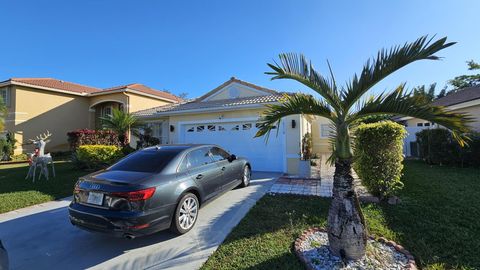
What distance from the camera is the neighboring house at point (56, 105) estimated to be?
1675 cm

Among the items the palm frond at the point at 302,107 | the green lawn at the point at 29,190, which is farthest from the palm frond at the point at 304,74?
the green lawn at the point at 29,190

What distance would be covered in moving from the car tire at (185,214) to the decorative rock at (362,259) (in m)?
1.98

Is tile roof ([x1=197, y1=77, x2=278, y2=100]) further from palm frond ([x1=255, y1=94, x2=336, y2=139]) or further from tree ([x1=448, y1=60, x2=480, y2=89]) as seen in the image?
tree ([x1=448, y1=60, x2=480, y2=89])

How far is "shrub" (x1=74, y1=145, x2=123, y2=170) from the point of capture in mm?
10570

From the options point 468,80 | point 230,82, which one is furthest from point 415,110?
point 468,80

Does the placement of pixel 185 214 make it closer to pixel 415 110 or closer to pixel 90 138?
pixel 415 110

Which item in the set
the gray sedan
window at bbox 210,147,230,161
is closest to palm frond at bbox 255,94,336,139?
the gray sedan

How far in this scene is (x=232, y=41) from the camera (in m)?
11.4

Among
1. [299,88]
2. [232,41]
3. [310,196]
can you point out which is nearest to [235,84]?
[232,41]

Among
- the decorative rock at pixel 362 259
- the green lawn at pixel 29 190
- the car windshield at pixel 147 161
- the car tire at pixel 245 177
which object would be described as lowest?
the decorative rock at pixel 362 259

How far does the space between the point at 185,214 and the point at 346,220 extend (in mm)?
2766

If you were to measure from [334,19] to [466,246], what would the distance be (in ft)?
24.1

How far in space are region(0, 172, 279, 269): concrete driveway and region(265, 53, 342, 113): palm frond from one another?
9.48ft

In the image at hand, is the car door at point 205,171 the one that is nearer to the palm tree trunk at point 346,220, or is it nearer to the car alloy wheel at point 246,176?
the car alloy wheel at point 246,176
